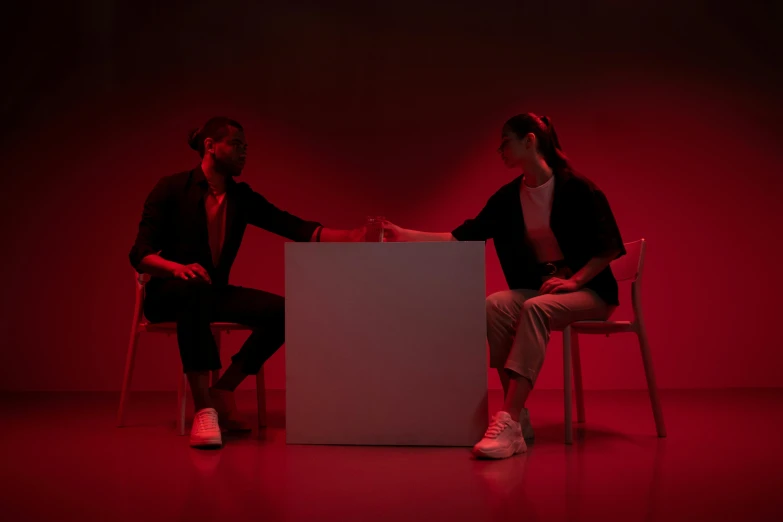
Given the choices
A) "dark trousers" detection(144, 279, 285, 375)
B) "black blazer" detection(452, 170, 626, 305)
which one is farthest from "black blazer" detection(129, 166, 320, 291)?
"black blazer" detection(452, 170, 626, 305)

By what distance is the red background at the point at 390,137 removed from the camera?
14.4ft

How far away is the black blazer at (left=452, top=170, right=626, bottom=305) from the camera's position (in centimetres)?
271

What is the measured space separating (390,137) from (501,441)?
8.40 ft

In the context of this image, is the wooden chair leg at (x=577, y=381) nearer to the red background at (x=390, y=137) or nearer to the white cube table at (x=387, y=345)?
the white cube table at (x=387, y=345)

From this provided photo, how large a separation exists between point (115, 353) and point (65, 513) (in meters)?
2.85

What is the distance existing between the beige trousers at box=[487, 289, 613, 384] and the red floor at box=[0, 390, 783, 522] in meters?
0.30

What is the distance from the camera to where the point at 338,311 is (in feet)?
8.39

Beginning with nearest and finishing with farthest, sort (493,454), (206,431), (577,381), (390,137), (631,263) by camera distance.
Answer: (493,454) < (206,431) < (631,263) < (577,381) < (390,137)

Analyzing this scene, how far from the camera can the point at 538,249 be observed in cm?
287

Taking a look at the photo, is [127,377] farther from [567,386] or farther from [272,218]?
[567,386]

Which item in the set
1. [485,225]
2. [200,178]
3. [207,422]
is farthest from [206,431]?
[485,225]

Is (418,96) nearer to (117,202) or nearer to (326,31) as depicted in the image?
(326,31)

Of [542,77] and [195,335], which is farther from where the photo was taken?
[542,77]

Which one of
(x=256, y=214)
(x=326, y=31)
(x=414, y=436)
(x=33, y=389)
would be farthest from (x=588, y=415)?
(x=33, y=389)
